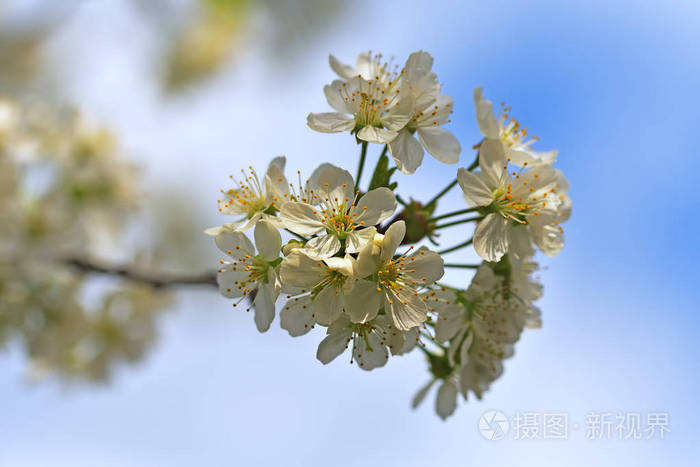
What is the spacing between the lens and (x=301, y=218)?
1503mm

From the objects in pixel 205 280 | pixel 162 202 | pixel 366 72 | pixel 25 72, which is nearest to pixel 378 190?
pixel 366 72

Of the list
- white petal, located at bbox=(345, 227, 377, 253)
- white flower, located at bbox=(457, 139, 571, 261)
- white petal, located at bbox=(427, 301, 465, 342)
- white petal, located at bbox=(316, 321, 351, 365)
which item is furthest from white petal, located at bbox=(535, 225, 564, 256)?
white petal, located at bbox=(316, 321, 351, 365)

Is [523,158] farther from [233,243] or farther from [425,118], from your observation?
[233,243]

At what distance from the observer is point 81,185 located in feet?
11.4

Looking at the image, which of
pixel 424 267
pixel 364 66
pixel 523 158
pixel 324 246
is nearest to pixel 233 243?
pixel 324 246

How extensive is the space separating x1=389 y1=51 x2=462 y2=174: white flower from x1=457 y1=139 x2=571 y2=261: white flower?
0.35ft

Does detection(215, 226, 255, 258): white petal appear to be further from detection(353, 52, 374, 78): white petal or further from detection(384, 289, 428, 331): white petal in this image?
detection(353, 52, 374, 78): white petal

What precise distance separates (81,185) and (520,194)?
9.22 ft

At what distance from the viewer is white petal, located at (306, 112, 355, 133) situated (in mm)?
1629

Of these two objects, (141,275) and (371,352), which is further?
(141,275)

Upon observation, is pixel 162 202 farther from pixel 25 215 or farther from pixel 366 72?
pixel 366 72

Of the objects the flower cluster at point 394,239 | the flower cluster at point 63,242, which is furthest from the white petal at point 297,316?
the flower cluster at point 63,242

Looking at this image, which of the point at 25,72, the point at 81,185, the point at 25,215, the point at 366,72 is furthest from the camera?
the point at 25,72

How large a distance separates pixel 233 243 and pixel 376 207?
426 mm
